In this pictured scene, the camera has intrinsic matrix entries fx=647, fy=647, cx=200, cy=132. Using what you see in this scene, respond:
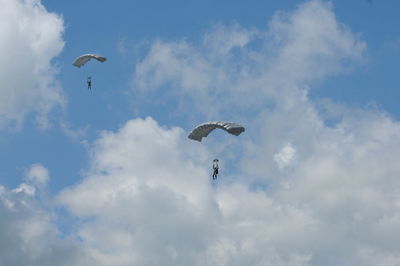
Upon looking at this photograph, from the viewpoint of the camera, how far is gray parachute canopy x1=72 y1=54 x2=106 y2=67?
10156 centimetres

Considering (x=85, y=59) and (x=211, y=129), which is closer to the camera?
(x=211, y=129)

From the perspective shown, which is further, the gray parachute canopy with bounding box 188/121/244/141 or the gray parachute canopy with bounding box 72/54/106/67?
the gray parachute canopy with bounding box 72/54/106/67

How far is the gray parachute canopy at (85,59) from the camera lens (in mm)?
101562

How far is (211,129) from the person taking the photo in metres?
77.8

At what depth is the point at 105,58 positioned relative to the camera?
101625 millimetres

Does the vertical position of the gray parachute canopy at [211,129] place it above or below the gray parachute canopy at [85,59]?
below

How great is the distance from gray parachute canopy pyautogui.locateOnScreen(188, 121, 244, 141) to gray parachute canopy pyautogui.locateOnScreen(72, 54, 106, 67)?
29.7 m

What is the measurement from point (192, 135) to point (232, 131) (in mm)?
6715

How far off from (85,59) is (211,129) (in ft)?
117

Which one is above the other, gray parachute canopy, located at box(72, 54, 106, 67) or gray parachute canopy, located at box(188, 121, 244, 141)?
gray parachute canopy, located at box(72, 54, 106, 67)

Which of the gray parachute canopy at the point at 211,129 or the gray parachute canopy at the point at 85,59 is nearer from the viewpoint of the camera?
the gray parachute canopy at the point at 211,129

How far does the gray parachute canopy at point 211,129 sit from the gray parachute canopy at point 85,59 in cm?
2974

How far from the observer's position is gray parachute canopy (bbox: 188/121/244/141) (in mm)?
73625

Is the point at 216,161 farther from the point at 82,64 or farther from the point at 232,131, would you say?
the point at 82,64
